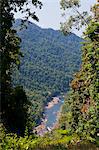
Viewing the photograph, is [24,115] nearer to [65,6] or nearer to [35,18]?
[35,18]

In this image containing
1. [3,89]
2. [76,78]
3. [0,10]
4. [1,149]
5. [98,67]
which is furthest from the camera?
[76,78]

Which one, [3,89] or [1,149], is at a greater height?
[3,89]

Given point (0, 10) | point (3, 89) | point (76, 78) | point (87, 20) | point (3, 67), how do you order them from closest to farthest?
point (0, 10)
point (3, 67)
point (3, 89)
point (87, 20)
point (76, 78)

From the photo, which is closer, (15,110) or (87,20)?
(15,110)

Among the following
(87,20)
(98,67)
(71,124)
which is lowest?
(98,67)

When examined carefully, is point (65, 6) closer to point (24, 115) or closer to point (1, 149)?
point (24, 115)

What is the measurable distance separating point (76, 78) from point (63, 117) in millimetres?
34101

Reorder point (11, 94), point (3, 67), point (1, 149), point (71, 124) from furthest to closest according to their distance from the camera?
point (71, 124) < point (11, 94) < point (3, 67) < point (1, 149)

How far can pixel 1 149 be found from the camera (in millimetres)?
11211

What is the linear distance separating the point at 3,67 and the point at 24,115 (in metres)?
10.1

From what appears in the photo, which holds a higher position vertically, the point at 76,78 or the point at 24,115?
the point at 76,78

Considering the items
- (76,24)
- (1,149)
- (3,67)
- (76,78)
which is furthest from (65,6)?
(1,149)

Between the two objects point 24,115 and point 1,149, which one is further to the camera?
point 24,115

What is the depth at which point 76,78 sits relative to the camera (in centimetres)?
5341
